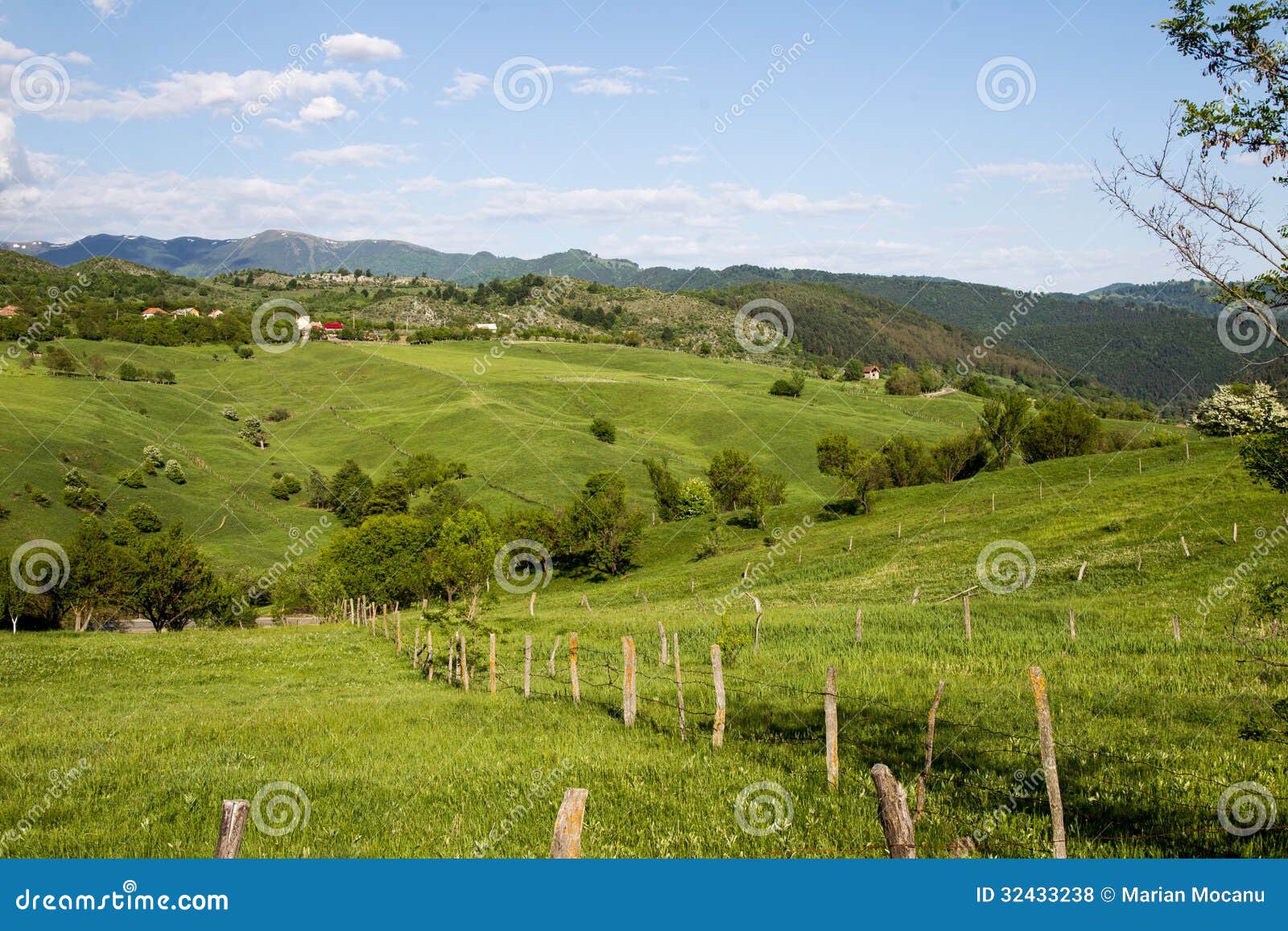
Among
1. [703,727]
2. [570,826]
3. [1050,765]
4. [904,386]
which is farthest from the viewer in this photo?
[904,386]

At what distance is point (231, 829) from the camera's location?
20.7ft

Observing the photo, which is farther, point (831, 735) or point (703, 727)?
point (703, 727)

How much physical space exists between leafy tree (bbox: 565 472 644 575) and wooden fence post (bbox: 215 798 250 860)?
264 ft

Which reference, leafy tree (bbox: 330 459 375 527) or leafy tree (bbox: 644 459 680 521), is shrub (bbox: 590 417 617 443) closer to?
leafy tree (bbox: 644 459 680 521)

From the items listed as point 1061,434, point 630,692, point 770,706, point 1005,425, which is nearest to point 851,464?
point 1005,425

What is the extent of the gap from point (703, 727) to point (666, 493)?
94.0 meters

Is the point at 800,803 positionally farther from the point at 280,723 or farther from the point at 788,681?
the point at 280,723

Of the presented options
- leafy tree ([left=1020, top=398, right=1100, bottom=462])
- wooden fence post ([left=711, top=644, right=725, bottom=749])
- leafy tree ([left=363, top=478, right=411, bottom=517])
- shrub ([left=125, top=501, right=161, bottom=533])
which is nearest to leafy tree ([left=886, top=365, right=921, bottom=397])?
leafy tree ([left=1020, top=398, right=1100, bottom=462])

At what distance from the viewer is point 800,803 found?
10414mm

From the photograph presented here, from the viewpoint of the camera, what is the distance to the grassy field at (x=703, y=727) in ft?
31.8

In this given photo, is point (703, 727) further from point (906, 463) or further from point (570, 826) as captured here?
point (906, 463)

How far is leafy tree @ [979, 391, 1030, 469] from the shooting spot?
96688 millimetres

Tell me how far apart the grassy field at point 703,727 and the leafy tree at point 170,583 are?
2400 cm

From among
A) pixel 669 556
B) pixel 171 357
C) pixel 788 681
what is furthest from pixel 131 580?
pixel 171 357
